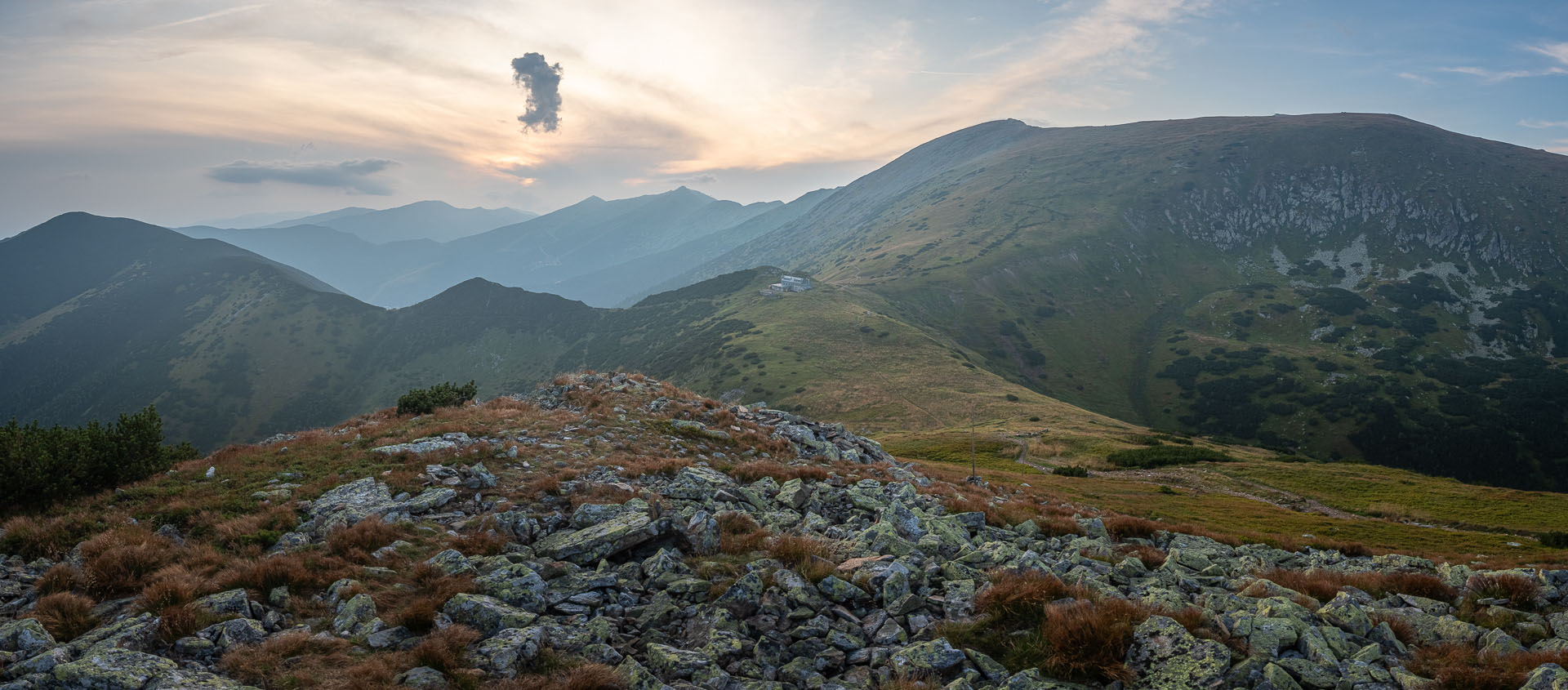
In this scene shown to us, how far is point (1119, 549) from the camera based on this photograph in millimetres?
18438

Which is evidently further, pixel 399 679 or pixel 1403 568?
pixel 1403 568

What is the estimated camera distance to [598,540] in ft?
44.9

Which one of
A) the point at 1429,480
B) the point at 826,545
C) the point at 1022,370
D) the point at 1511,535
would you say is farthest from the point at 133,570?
the point at 1022,370

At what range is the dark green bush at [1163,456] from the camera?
57781 mm

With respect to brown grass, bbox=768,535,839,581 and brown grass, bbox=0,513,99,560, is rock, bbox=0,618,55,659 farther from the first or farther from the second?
brown grass, bbox=768,535,839,581

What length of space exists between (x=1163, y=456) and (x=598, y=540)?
2438 inches

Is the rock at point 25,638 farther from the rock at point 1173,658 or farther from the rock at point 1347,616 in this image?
the rock at point 1347,616

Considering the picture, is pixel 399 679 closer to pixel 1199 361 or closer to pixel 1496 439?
pixel 1496 439

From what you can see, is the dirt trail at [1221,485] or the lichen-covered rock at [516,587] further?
the dirt trail at [1221,485]

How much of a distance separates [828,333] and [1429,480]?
116150 millimetres

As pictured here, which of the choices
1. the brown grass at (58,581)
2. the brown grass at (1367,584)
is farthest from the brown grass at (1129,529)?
the brown grass at (58,581)

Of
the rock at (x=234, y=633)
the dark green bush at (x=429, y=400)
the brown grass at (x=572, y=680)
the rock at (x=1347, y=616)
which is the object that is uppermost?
the dark green bush at (x=429, y=400)

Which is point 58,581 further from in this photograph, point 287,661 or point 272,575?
point 287,661

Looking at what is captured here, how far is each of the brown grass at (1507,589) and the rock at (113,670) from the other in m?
24.6
